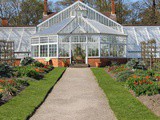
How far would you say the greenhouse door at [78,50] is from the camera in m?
28.9

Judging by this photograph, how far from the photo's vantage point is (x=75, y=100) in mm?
11633

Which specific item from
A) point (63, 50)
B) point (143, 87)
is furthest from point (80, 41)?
point (143, 87)

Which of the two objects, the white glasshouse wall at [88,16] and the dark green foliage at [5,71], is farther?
the white glasshouse wall at [88,16]

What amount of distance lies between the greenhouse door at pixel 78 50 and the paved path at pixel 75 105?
1432cm

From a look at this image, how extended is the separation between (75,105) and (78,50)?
61.7 feet

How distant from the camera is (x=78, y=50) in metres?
29.4

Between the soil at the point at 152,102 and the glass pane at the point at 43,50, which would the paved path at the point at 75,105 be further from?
the glass pane at the point at 43,50

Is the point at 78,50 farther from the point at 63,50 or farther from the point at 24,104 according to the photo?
the point at 24,104

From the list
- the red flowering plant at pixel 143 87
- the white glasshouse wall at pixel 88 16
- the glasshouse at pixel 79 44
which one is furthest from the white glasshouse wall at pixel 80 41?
the red flowering plant at pixel 143 87

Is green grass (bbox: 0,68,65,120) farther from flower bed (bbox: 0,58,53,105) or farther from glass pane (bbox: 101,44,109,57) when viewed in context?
glass pane (bbox: 101,44,109,57)

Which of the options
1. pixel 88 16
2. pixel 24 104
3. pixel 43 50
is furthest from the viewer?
pixel 88 16

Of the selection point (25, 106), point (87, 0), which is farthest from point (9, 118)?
point (87, 0)

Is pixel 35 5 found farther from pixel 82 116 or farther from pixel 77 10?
pixel 82 116

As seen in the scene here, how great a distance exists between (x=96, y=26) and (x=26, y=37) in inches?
331
